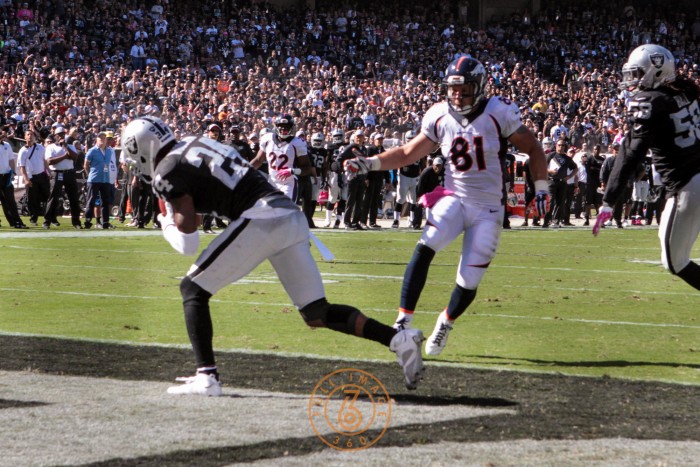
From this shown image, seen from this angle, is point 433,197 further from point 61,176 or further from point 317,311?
point 61,176

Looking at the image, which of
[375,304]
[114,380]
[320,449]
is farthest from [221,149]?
[375,304]

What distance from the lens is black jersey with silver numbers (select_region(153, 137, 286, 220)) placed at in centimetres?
624

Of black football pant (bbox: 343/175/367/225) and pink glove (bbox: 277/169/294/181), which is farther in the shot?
black football pant (bbox: 343/175/367/225)

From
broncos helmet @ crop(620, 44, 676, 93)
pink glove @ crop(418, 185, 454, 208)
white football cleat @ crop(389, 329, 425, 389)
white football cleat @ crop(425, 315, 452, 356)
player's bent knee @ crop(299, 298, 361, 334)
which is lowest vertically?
white football cleat @ crop(425, 315, 452, 356)

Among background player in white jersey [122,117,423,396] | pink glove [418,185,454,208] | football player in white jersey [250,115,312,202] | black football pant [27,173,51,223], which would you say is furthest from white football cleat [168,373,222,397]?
black football pant [27,173,51,223]

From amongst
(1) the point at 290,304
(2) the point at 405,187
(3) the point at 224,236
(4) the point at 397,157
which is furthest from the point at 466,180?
(2) the point at 405,187

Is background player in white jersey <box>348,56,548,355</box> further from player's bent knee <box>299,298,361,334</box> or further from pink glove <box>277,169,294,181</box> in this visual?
pink glove <box>277,169,294,181</box>

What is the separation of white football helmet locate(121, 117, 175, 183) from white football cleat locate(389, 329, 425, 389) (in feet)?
5.04

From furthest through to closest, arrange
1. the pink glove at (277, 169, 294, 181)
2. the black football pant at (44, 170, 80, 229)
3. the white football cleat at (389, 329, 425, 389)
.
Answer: the black football pant at (44, 170, 80, 229) → the pink glove at (277, 169, 294, 181) → the white football cleat at (389, 329, 425, 389)

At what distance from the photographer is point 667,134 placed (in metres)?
8.23

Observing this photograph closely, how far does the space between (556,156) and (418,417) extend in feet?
65.8

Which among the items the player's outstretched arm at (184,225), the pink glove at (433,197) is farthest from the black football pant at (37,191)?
the player's outstretched arm at (184,225)

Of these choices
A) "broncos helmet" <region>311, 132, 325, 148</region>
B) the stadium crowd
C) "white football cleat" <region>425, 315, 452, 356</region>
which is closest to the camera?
"white football cleat" <region>425, 315, 452, 356</region>

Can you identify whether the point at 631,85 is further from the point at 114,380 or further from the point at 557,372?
the point at 114,380
